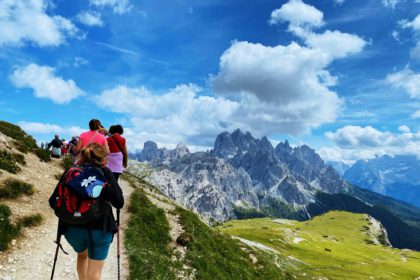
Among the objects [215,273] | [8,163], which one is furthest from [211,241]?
[8,163]

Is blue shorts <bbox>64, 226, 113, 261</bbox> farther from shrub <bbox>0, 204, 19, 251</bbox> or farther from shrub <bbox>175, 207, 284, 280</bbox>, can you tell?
shrub <bbox>175, 207, 284, 280</bbox>

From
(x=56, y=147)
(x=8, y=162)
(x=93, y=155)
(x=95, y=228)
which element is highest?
(x=56, y=147)

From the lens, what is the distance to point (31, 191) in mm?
24406

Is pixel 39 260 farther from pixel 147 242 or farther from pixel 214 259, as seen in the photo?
pixel 214 259

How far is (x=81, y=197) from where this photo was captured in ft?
30.8

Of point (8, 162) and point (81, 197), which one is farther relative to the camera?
point (8, 162)

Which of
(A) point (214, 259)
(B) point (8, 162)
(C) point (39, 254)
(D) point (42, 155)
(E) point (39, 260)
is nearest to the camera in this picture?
(E) point (39, 260)

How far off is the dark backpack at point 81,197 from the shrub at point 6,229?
985 cm

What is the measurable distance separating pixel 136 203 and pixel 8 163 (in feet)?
34.6

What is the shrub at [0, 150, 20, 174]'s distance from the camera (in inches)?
1050

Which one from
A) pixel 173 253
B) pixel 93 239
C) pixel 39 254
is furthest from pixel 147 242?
pixel 93 239

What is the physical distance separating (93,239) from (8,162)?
2207cm

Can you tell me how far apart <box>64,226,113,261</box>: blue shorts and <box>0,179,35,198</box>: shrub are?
586 inches

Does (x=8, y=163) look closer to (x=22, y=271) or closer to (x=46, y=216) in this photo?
(x=46, y=216)
